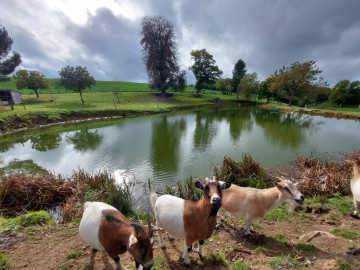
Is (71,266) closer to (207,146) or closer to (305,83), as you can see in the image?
(207,146)

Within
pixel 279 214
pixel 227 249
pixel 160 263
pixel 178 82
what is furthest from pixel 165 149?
pixel 178 82

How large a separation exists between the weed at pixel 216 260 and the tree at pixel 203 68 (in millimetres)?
75554

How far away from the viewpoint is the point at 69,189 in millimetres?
9766

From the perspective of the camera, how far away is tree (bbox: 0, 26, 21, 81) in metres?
39.7

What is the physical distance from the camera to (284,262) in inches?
191

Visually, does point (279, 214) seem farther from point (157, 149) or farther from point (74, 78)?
point (74, 78)

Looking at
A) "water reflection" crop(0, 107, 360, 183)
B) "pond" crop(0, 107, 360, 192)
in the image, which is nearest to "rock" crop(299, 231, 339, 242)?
"pond" crop(0, 107, 360, 192)

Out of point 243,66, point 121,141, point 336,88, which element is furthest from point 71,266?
point 243,66

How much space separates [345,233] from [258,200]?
2.50 meters

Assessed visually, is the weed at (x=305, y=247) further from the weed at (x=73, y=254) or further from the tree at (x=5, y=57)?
the tree at (x=5, y=57)

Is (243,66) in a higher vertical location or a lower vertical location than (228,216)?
higher

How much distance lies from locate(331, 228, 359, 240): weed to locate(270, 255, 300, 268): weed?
229 cm

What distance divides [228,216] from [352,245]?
11.4 ft

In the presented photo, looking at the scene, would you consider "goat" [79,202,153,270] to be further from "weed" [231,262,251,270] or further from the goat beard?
"weed" [231,262,251,270]
